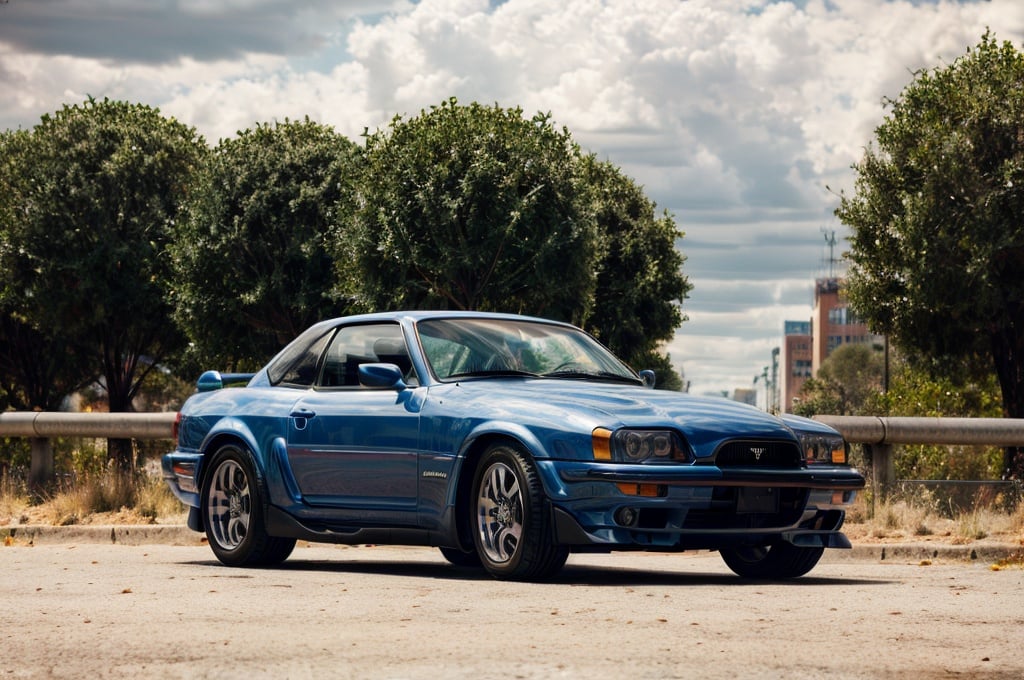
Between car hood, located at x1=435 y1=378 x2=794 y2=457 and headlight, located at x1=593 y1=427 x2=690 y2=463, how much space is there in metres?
0.05

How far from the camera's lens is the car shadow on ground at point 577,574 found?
9125 mm

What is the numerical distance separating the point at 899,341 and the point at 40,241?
81.7 feet

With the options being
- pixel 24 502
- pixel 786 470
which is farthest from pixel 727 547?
pixel 24 502

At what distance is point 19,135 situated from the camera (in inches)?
1901

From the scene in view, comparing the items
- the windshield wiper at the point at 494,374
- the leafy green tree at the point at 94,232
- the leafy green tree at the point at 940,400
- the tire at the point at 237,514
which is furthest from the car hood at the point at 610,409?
the leafy green tree at the point at 94,232

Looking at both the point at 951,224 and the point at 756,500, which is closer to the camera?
the point at 756,500

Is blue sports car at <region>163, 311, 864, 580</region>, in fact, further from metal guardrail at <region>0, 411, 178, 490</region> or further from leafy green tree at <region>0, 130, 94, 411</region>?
leafy green tree at <region>0, 130, 94, 411</region>

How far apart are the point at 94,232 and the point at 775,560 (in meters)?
39.9

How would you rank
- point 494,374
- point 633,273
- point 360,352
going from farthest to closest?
1. point 633,273
2. point 360,352
3. point 494,374

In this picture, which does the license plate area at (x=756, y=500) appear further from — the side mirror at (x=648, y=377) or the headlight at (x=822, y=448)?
the side mirror at (x=648, y=377)

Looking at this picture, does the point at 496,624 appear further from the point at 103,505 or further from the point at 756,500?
the point at 103,505

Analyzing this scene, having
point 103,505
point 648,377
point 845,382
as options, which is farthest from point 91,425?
point 845,382

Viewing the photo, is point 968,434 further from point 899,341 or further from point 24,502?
point 899,341

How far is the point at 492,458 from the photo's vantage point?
8.87m
